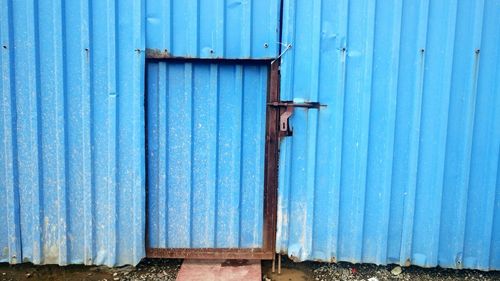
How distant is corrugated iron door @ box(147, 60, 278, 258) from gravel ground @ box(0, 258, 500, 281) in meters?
0.16

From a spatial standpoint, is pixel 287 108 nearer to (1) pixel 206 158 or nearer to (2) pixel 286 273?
(1) pixel 206 158

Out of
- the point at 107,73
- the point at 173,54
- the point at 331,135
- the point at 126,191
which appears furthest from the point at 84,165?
the point at 331,135

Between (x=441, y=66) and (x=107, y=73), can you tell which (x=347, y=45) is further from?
(x=107, y=73)

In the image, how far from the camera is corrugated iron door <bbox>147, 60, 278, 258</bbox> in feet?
9.67

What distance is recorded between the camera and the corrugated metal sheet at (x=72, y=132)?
2836 mm

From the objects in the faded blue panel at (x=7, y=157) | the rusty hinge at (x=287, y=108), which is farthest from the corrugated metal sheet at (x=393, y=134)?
the faded blue panel at (x=7, y=157)

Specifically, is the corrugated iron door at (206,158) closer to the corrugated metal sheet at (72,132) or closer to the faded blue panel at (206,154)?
the faded blue panel at (206,154)

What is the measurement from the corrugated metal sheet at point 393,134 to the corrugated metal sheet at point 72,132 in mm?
1143

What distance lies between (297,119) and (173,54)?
1.02 m

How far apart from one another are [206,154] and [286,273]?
1.12 meters

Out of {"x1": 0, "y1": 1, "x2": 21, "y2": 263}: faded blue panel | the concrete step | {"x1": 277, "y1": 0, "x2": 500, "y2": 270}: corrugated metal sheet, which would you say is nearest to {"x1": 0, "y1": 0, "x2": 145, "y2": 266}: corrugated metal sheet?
{"x1": 0, "y1": 1, "x2": 21, "y2": 263}: faded blue panel

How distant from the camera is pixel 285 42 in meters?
2.85

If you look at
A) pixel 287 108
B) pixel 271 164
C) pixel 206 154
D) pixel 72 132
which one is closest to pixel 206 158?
pixel 206 154

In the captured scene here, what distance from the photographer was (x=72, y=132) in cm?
294
